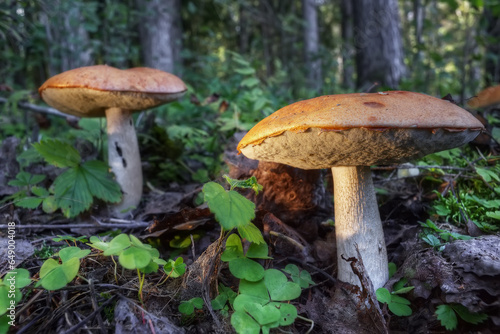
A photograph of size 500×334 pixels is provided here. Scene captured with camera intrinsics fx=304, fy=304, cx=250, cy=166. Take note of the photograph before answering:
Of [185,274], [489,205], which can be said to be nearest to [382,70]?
[489,205]

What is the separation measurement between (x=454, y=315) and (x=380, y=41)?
5.63m

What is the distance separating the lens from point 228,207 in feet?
4.02

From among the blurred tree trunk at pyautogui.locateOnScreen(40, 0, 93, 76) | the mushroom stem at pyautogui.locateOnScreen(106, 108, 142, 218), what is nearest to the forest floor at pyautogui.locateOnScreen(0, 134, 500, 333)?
the mushroom stem at pyautogui.locateOnScreen(106, 108, 142, 218)

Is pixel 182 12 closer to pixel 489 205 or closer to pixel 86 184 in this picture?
pixel 86 184

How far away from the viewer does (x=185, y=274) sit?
144 centimetres

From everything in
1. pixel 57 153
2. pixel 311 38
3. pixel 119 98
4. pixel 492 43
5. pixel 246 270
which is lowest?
pixel 246 270

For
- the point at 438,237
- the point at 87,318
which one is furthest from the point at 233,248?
the point at 438,237

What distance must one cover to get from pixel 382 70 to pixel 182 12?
761 cm

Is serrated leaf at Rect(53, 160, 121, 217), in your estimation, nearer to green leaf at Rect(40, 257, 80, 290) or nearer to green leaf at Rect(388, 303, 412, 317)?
green leaf at Rect(40, 257, 80, 290)

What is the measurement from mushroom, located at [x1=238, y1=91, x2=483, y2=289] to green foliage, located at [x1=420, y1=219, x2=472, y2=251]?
0.23 metres

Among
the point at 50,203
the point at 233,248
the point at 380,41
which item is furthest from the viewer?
the point at 380,41

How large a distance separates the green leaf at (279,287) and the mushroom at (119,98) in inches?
55.0

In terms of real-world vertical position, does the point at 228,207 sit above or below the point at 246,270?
above

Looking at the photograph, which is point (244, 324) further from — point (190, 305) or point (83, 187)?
point (83, 187)
